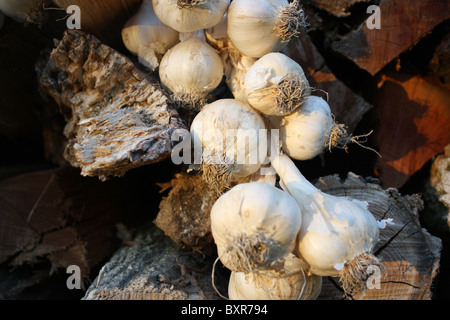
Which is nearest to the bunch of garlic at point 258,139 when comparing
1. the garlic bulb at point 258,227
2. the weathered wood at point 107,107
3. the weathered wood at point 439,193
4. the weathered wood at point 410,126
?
the garlic bulb at point 258,227

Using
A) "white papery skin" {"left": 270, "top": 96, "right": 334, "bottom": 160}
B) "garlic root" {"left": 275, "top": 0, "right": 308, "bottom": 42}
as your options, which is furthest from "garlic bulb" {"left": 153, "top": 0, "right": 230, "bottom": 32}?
"white papery skin" {"left": 270, "top": 96, "right": 334, "bottom": 160}

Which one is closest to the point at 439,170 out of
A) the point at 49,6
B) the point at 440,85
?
the point at 440,85

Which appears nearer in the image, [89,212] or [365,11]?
[365,11]

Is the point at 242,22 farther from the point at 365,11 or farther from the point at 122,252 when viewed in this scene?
the point at 122,252

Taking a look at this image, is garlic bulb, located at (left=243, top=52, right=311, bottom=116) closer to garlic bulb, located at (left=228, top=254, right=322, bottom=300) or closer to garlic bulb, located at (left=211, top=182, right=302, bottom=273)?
garlic bulb, located at (left=211, top=182, right=302, bottom=273)

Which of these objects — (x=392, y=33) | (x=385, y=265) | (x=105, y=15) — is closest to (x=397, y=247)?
(x=385, y=265)

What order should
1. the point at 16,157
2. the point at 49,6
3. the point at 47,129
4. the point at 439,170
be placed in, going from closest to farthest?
the point at 49,6, the point at 439,170, the point at 47,129, the point at 16,157

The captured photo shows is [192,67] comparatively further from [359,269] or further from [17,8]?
[359,269]

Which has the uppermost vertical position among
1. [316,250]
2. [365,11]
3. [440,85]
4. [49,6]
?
[49,6]
